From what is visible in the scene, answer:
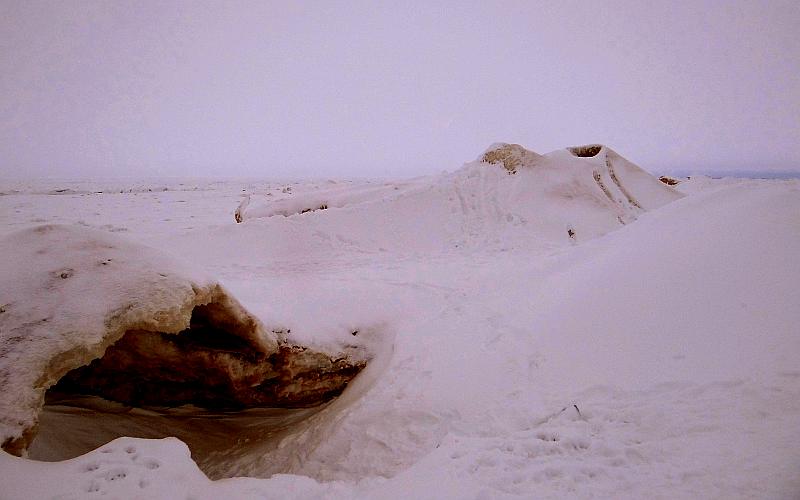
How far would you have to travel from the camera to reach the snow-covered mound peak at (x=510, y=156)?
1195cm

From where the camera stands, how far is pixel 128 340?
381 centimetres

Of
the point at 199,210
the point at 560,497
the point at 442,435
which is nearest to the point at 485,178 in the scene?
the point at 442,435

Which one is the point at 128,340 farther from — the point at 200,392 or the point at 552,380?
the point at 552,380

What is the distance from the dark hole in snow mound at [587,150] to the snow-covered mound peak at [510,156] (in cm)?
254

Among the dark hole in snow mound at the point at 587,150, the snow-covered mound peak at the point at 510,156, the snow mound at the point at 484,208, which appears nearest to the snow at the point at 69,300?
the snow mound at the point at 484,208

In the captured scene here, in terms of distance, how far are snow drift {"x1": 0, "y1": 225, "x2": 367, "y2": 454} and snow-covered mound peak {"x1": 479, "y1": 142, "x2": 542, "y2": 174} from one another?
901cm

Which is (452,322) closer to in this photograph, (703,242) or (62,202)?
(703,242)

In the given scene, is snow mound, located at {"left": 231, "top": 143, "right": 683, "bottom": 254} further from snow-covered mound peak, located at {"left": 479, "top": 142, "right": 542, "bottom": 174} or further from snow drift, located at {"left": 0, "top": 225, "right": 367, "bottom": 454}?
snow drift, located at {"left": 0, "top": 225, "right": 367, "bottom": 454}

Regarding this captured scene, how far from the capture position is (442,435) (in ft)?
10.1

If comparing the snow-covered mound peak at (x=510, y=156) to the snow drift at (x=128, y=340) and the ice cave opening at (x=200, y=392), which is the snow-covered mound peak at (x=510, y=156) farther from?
the ice cave opening at (x=200, y=392)

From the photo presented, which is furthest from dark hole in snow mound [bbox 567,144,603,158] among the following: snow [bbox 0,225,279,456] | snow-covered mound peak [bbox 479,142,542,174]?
snow [bbox 0,225,279,456]

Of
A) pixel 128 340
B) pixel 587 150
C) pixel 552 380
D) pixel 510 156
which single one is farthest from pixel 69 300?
pixel 587 150

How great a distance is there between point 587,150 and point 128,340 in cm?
1433

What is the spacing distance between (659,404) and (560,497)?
1.09 meters
